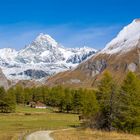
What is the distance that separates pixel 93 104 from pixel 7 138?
55597 millimetres

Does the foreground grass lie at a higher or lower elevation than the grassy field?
lower

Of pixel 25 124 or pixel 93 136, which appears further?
pixel 25 124

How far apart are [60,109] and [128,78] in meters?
105

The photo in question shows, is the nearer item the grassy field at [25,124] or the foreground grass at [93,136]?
the foreground grass at [93,136]

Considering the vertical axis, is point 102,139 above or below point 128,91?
below

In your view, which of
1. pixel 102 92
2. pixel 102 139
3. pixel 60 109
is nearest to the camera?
pixel 102 139

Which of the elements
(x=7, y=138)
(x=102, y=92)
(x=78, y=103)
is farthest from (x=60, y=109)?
(x=7, y=138)

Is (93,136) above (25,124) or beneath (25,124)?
beneath

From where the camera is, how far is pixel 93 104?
11638cm

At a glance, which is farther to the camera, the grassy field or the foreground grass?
the grassy field

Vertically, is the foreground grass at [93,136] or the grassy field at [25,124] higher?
the grassy field at [25,124]

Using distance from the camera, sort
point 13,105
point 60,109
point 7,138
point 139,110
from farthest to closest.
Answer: point 60,109
point 13,105
point 139,110
point 7,138

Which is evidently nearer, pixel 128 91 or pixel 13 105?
pixel 128 91

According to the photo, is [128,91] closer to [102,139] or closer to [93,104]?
[102,139]
